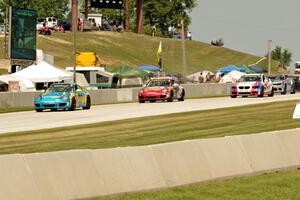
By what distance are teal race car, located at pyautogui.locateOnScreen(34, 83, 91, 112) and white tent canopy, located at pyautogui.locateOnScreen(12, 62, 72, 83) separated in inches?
704

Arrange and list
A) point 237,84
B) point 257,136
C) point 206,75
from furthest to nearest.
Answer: point 206,75 → point 237,84 → point 257,136

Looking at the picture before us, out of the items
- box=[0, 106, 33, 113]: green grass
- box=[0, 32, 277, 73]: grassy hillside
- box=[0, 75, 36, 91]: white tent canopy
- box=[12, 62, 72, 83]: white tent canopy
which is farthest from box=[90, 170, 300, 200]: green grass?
box=[0, 32, 277, 73]: grassy hillside

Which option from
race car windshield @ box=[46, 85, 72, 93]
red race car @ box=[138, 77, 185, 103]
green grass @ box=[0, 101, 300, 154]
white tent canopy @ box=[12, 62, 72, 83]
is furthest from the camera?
white tent canopy @ box=[12, 62, 72, 83]

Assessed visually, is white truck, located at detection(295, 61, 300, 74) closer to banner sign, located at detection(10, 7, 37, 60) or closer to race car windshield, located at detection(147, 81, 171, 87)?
banner sign, located at detection(10, 7, 37, 60)

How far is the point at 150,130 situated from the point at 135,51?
3933 inches

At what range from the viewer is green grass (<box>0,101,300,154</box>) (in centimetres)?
2216

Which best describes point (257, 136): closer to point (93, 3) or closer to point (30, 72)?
point (30, 72)

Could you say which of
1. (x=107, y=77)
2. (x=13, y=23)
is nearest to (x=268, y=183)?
(x=13, y=23)

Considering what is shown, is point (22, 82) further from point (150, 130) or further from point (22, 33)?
point (150, 130)

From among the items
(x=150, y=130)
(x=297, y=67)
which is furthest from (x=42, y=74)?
(x=297, y=67)

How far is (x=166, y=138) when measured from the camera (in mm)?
23375

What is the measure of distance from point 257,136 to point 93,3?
95.7 meters

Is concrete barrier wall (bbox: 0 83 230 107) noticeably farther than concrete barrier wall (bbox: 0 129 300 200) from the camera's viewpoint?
Yes

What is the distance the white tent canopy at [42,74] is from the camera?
5831 cm
